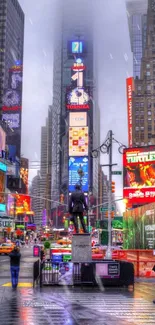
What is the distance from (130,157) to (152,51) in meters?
104

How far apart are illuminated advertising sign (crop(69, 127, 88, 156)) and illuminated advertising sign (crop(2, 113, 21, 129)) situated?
17044 millimetres

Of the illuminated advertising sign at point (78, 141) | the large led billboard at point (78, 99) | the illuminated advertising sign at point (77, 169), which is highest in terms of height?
the large led billboard at point (78, 99)

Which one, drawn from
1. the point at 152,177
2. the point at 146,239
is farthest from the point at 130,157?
the point at 146,239

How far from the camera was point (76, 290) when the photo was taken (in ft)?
58.5

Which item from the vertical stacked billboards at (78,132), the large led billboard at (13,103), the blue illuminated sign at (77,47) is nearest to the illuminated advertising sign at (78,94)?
the vertical stacked billboards at (78,132)

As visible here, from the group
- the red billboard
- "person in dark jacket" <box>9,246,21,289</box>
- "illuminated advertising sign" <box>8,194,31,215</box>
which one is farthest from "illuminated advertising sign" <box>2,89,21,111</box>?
"person in dark jacket" <box>9,246,21,289</box>

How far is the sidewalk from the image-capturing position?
1138cm

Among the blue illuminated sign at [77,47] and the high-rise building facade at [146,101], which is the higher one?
the blue illuminated sign at [77,47]

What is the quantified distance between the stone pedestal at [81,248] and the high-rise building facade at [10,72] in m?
107

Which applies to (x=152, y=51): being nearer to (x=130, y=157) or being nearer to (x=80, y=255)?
(x=130, y=157)

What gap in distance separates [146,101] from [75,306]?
457 feet

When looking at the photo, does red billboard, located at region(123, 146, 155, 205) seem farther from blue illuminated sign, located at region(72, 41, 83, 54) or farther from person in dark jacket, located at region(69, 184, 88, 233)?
blue illuminated sign, located at region(72, 41, 83, 54)

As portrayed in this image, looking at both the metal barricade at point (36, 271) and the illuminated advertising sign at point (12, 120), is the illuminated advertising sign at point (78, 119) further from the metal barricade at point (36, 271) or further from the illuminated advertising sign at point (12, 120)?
the metal barricade at point (36, 271)

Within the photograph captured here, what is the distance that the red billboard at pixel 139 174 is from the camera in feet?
171
